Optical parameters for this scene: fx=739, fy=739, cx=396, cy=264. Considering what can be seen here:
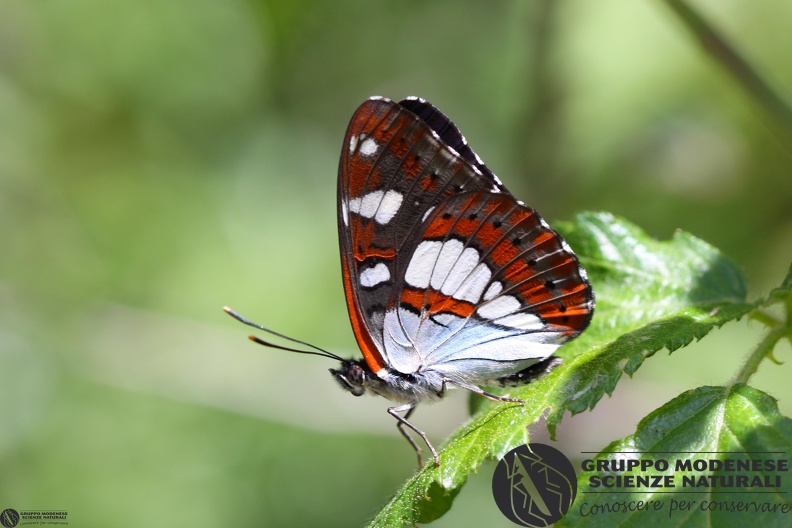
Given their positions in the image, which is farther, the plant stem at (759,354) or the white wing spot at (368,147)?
the white wing spot at (368,147)

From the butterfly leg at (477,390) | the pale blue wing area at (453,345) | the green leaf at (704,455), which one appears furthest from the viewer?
the pale blue wing area at (453,345)

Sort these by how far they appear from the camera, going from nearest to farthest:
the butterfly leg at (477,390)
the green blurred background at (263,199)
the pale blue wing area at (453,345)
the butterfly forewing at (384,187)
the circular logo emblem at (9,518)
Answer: the butterfly leg at (477,390) → the butterfly forewing at (384,187) → the pale blue wing area at (453,345) → the circular logo emblem at (9,518) → the green blurred background at (263,199)

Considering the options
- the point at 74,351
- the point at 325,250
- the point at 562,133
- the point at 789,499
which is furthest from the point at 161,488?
the point at 789,499

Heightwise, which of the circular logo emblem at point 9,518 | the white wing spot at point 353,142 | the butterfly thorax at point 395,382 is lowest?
the butterfly thorax at point 395,382

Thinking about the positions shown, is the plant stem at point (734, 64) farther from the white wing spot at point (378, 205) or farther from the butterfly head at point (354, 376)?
the butterfly head at point (354, 376)

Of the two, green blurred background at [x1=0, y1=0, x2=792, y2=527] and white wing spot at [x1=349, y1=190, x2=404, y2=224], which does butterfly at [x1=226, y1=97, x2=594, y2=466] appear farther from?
green blurred background at [x1=0, y1=0, x2=792, y2=527]

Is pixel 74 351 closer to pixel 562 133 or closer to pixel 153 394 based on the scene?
pixel 153 394

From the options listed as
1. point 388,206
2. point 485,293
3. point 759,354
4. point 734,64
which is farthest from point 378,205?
point 734,64

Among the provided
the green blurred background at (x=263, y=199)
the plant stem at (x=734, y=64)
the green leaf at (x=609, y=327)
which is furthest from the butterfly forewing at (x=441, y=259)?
the green blurred background at (x=263, y=199)
